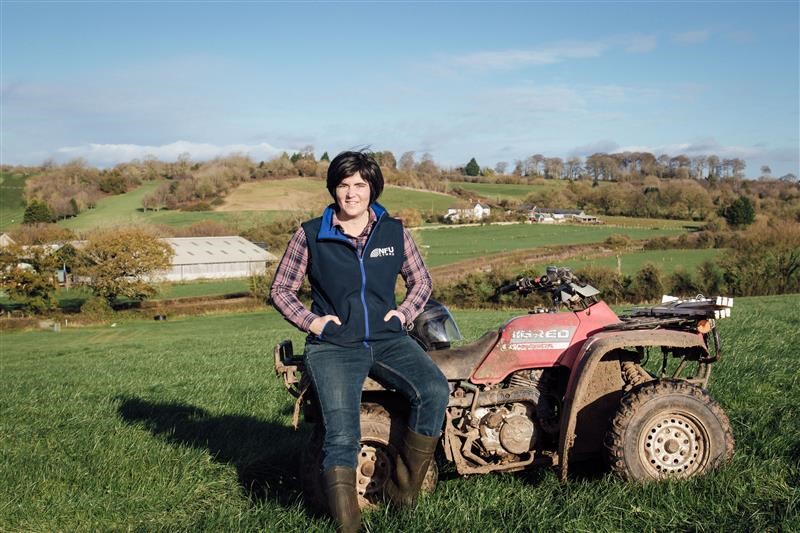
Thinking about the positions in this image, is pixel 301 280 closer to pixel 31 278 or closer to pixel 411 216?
pixel 31 278

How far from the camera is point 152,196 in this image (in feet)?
381

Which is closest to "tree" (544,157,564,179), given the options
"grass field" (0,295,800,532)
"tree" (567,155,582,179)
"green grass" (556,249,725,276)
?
"tree" (567,155,582,179)

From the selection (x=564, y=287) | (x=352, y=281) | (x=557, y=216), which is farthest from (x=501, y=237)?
(x=352, y=281)

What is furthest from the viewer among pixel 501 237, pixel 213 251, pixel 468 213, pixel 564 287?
pixel 468 213

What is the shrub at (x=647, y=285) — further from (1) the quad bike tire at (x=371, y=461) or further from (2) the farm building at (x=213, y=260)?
(1) the quad bike tire at (x=371, y=461)

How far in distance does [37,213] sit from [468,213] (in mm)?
59012

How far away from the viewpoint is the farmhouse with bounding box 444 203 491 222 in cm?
9949

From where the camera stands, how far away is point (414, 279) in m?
5.30

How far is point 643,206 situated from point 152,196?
73.3 m

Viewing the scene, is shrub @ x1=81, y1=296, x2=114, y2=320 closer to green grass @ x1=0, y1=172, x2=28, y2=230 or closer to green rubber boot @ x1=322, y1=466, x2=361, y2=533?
green grass @ x1=0, y1=172, x2=28, y2=230

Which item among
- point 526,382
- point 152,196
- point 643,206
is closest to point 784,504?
point 526,382

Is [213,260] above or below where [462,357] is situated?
below

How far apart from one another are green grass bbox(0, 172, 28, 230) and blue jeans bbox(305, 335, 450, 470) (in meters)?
106

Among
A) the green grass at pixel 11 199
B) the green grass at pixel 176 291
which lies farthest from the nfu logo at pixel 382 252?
the green grass at pixel 11 199
